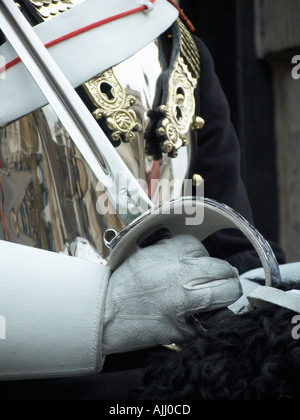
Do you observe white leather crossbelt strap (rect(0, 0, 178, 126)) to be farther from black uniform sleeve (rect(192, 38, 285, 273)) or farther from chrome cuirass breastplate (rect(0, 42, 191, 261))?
black uniform sleeve (rect(192, 38, 285, 273))

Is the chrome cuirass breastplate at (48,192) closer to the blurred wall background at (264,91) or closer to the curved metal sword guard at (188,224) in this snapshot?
the curved metal sword guard at (188,224)

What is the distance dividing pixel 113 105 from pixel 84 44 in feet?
0.29

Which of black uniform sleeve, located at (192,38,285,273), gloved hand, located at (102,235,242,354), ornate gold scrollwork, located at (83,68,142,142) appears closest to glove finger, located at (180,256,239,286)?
gloved hand, located at (102,235,242,354)

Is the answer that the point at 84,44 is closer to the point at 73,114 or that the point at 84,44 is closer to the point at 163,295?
the point at 73,114

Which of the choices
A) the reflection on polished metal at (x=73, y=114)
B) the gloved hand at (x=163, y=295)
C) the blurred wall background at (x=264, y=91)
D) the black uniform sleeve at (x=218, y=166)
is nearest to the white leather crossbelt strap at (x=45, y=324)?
the gloved hand at (x=163, y=295)

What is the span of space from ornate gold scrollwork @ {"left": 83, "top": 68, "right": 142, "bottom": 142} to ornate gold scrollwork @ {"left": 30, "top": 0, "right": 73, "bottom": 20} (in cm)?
10

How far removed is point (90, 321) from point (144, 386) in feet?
0.29

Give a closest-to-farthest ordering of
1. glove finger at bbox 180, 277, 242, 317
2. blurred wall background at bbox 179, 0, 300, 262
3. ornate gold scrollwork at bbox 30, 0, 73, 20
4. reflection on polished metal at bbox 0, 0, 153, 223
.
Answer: glove finger at bbox 180, 277, 242, 317 → reflection on polished metal at bbox 0, 0, 153, 223 → ornate gold scrollwork at bbox 30, 0, 73, 20 → blurred wall background at bbox 179, 0, 300, 262

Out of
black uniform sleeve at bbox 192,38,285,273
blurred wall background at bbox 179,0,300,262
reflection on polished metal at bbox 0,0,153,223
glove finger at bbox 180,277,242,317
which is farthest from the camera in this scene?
blurred wall background at bbox 179,0,300,262

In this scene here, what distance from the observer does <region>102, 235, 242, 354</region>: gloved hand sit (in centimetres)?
75

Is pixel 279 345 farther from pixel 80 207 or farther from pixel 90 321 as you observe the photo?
pixel 80 207

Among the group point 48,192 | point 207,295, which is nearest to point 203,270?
point 207,295

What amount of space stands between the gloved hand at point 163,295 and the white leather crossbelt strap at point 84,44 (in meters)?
0.27

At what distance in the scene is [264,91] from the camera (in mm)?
2139
